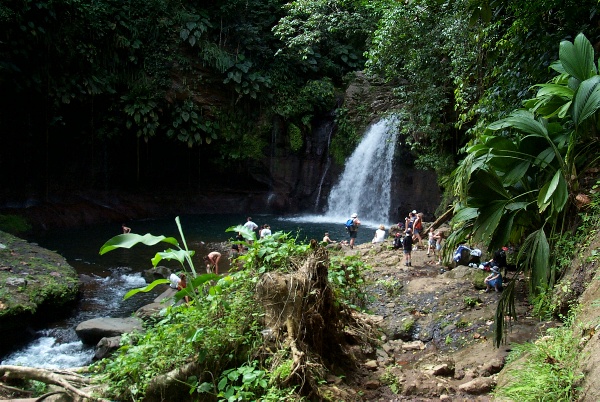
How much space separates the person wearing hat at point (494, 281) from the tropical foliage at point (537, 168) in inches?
91.5

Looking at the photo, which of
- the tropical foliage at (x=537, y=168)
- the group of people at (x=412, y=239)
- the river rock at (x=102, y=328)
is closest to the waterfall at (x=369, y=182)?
the group of people at (x=412, y=239)

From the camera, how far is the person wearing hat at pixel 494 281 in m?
7.51

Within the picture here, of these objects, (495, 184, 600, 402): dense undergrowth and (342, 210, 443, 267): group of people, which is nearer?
(495, 184, 600, 402): dense undergrowth

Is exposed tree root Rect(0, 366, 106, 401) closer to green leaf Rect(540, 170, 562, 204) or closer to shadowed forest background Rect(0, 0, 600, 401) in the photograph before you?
shadowed forest background Rect(0, 0, 600, 401)

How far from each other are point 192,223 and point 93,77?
619 cm

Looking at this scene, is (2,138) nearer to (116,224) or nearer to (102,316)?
(116,224)

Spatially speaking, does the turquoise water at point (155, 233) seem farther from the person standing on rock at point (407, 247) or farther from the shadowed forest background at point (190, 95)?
the person standing on rock at point (407, 247)

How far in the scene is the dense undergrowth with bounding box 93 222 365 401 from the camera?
155 inches

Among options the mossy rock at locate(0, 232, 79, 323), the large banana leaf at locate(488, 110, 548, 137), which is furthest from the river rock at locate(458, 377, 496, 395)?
the mossy rock at locate(0, 232, 79, 323)

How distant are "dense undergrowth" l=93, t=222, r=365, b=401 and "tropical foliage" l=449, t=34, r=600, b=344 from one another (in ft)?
5.63

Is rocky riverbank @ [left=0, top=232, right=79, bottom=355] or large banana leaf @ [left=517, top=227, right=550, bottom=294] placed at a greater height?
large banana leaf @ [left=517, top=227, right=550, bottom=294]

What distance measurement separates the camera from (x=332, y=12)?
15.7 m

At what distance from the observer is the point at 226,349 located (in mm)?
4211

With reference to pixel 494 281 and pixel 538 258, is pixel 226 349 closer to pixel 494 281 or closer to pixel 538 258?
pixel 538 258
